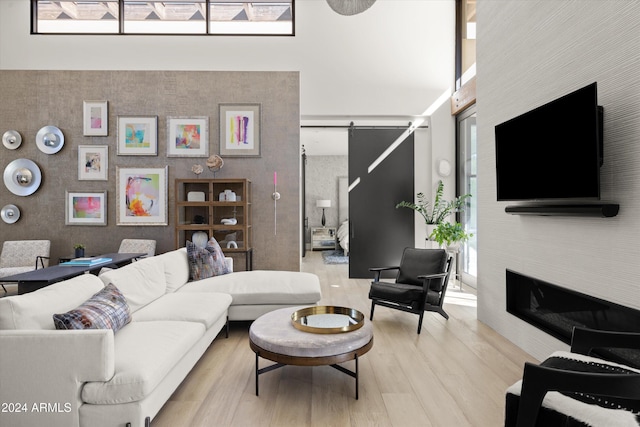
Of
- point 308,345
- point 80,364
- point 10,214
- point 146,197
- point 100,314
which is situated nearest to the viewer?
point 80,364

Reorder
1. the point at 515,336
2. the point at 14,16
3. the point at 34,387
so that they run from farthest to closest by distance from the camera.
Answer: the point at 14,16 → the point at 515,336 → the point at 34,387

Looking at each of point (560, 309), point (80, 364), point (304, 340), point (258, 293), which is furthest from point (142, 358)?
point (560, 309)

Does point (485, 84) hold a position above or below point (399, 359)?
above

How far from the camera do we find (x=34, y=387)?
5.54 ft

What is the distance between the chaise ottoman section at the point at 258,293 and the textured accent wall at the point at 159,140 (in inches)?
64.4

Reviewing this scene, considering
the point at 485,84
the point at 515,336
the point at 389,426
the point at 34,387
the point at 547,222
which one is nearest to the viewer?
the point at 34,387

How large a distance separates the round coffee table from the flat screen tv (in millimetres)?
1618

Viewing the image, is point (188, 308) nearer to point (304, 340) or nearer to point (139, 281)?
point (139, 281)

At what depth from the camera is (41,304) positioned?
1910mm

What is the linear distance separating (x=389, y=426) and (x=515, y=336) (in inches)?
69.8

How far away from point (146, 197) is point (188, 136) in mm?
1102

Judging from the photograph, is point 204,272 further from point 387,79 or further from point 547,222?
point 387,79

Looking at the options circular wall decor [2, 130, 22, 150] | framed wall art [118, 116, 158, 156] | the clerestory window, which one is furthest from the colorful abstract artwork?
the clerestory window

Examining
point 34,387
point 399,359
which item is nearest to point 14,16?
point 34,387
